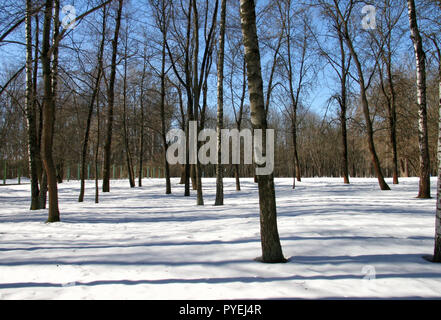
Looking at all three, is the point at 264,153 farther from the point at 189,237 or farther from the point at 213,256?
the point at 189,237

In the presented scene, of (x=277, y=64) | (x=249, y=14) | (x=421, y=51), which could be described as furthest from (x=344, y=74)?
(x=249, y=14)

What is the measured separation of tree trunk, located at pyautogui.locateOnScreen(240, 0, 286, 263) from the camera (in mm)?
4188

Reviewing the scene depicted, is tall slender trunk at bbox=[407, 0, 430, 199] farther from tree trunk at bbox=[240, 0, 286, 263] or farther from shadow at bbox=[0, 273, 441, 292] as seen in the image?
tree trunk at bbox=[240, 0, 286, 263]

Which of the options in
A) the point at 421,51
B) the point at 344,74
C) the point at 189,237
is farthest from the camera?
the point at 344,74

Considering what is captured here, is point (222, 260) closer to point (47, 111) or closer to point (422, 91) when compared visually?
point (47, 111)

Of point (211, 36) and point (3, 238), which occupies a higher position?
point (211, 36)

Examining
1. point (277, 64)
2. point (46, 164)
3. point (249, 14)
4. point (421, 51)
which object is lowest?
point (46, 164)

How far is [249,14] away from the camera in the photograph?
4211 mm

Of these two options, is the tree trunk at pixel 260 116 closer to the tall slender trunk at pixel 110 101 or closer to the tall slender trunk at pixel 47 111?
the tall slender trunk at pixel 47 111

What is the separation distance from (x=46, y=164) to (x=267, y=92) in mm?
15747

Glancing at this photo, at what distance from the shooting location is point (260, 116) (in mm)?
4195

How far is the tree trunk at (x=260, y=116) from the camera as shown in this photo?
4188 millimetres

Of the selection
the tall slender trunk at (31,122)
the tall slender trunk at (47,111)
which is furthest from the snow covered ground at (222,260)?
the tall slender trunk at (31,122)
